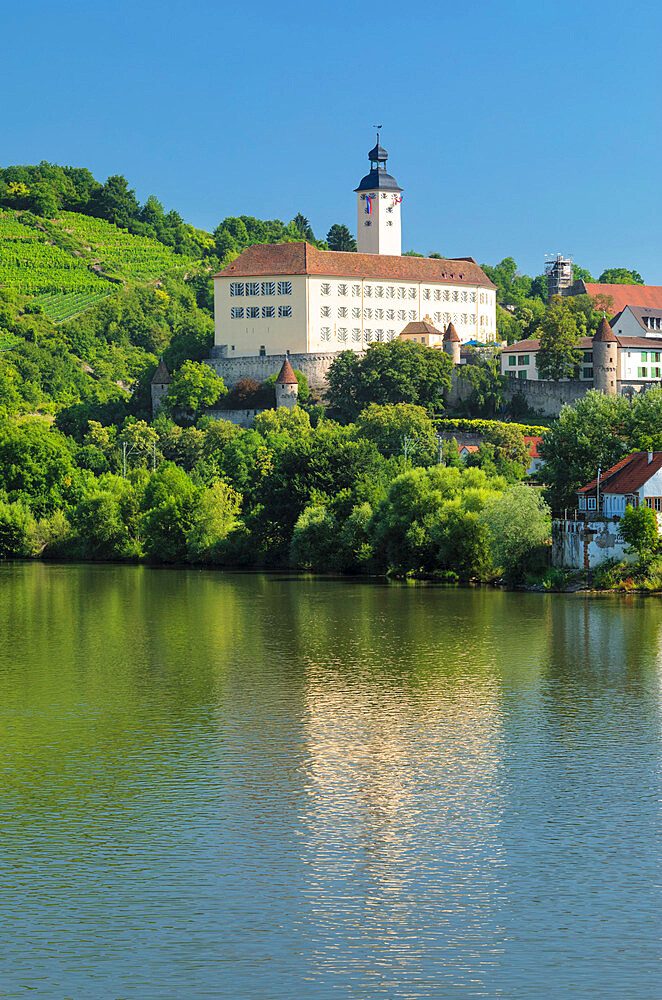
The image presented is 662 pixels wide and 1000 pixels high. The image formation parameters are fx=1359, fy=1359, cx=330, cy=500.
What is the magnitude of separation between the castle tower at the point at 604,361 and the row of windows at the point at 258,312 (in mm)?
23231

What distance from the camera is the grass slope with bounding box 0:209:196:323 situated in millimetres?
144000

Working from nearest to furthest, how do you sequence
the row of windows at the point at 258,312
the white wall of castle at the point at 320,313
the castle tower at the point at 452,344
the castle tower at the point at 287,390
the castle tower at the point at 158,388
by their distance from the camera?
the castle tower at the point at 287,390 → the castle tower at the point at 452,344 → the castle tower at the point at 158,388 → the white wall of castle at the point at 320,313 → the row of windows at the point at 258,312

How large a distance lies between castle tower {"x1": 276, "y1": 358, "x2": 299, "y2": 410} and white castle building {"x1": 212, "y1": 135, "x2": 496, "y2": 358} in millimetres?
7246

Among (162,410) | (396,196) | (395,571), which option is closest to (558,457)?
(395,571)

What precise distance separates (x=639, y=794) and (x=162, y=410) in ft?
249

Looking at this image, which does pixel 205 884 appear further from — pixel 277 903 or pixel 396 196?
pixel 396 196

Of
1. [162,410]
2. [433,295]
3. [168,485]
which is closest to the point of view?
[168,485]

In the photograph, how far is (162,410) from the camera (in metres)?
93.2

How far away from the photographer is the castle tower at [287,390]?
90.2 metres

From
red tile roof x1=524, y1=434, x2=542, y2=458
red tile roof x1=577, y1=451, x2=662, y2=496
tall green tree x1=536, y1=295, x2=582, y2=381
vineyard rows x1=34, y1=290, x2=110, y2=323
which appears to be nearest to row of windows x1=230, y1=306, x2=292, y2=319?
tall green tree x1=536, y1=295, x2=582, y2=381

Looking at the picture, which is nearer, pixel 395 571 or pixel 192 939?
pixel 192 939

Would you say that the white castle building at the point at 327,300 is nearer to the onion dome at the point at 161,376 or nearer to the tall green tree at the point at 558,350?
the onion dome at the point at 161,376

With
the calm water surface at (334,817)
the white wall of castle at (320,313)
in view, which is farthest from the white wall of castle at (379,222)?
the calm water surface at (334,817)

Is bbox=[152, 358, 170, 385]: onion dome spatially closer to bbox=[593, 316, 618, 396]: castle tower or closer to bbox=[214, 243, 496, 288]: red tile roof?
bbox=[214, 243, 496, 288]: red tile roof
